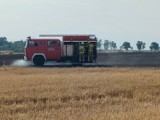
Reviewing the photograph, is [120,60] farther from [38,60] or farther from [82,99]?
[82,99]

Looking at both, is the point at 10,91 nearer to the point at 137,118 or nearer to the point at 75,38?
the point at 137,118

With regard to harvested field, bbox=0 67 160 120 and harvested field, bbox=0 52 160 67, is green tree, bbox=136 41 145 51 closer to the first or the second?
harvested field, bbox=0 52 160 67

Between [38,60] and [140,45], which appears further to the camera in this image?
[140,45]

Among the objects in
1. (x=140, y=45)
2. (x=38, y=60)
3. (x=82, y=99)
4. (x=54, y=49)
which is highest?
(x=54, y=49)

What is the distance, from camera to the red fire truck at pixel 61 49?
4197 centimetres

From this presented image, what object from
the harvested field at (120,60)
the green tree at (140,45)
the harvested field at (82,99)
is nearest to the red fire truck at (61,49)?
the harvested field at (120,60)

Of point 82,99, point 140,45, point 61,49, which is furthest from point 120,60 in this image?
point 140,45

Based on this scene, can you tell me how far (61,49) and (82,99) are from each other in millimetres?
24198

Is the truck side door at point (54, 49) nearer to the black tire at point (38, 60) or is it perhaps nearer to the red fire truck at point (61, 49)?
the red fire truck at point (61, 49)

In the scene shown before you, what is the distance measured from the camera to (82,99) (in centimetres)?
1792

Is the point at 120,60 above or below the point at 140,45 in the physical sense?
below

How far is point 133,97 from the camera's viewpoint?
61.5 ft

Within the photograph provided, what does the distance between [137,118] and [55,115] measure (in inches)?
106

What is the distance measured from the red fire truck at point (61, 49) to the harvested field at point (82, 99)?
→ 1761cm
